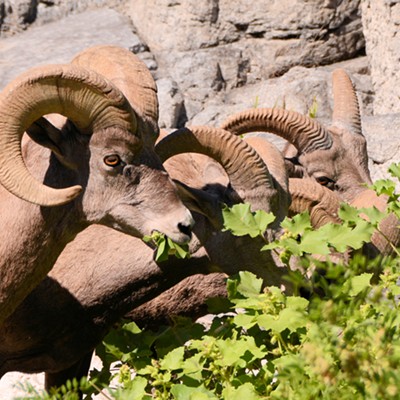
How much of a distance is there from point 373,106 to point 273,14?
5.14 feet

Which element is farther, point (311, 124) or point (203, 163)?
point (311, 124)

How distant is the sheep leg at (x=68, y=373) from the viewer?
7434mm

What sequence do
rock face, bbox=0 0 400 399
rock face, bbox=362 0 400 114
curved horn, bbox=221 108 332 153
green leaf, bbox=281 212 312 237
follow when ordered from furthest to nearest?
1. rock face, bbox=0 0 400 399
2. rock face, bbox=362 0 400 114
3. curved horn, bbox=221 108 332 153
4. green leaf, bbox=281 212 312 237

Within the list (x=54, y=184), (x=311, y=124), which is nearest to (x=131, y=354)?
(x=54, y=184)

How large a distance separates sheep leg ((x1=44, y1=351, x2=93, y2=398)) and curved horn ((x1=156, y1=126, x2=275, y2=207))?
143 centimetres

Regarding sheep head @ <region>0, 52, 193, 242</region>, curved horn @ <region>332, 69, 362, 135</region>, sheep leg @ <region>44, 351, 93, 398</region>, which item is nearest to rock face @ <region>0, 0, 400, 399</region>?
curved horn @ <region>332, 69, 362, 135</region>

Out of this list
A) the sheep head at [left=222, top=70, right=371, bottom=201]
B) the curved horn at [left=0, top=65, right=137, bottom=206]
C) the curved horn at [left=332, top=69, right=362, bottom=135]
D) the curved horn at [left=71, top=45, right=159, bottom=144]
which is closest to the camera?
the curved horn at [left=0, top=65, right=137, bottom=206]

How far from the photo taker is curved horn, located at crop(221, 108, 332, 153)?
871 cm

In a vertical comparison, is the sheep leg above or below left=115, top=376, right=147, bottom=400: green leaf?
below

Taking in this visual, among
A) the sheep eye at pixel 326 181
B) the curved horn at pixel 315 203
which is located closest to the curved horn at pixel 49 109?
the curved horn at pixel 315 203

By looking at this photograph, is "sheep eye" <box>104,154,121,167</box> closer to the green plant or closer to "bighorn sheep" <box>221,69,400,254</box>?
the green plant

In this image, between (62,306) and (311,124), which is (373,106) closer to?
(311,124)

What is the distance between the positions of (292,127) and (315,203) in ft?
3.70

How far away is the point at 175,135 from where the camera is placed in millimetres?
7008
